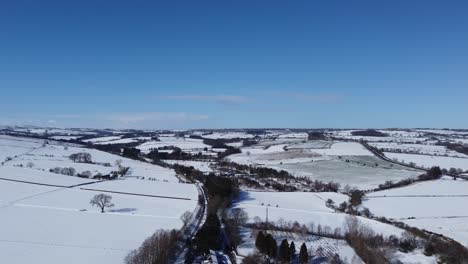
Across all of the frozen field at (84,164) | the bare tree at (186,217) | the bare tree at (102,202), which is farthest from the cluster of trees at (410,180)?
the bare tree at (102,202)

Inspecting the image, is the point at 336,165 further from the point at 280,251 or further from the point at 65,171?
the point at 280,251

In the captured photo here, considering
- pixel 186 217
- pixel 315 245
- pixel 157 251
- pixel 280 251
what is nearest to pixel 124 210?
pixel 186 217

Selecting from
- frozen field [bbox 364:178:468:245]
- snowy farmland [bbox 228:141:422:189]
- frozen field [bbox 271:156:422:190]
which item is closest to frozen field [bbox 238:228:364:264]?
frozen field [bbox 364:178:468:245]

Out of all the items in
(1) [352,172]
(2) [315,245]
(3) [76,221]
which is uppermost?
(1) [352,172]

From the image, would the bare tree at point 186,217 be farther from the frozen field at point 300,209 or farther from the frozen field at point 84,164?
the frozen field at point 84,164

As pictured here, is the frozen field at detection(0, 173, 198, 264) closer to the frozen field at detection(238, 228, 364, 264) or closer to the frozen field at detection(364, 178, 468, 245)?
the frozen field at detection(238, 228, 364, 264)

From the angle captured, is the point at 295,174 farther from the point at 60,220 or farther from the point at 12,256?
the point at 12,256
